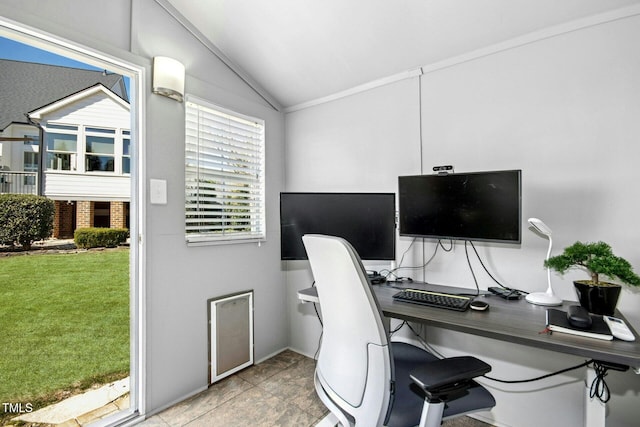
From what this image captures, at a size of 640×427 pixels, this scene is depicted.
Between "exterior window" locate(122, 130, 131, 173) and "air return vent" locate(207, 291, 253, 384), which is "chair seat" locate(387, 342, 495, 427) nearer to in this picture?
"air return vent" locate(207, 291, 253, 384)

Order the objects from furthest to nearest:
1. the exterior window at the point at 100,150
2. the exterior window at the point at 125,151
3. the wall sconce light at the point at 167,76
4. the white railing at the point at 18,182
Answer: the exterior window at the point at 125,151
the exterior window at the point at 100,150
the wall sconce light at the point at 167,76
the white railing at the point at 18,182

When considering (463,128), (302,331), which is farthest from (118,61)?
(302,331)

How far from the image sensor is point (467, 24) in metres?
1.83

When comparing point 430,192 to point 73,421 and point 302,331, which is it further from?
point 73,421

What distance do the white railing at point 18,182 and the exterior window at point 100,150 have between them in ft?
1.19

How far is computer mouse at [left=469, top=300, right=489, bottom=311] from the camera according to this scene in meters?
1.49

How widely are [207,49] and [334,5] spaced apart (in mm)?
1070

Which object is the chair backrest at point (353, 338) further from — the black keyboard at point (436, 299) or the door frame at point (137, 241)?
the door frame at point (137, 241)

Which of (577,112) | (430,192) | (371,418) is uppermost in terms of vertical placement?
(577,112)

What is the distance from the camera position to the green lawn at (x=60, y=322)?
6.05 feet

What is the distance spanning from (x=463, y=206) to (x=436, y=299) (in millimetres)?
587

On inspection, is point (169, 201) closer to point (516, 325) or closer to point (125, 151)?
point (125, 151)

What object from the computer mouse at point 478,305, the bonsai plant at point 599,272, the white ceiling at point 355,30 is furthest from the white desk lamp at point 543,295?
the white ceiling at point 355,30

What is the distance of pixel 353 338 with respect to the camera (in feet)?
3.94
